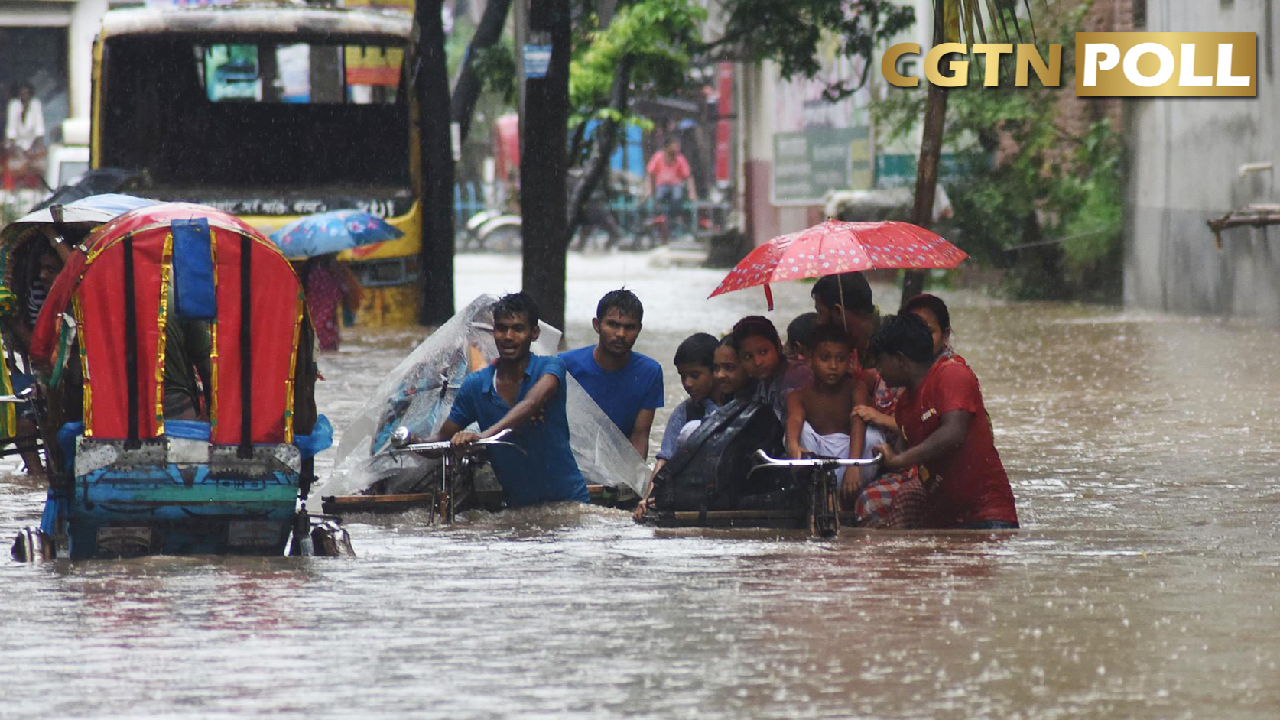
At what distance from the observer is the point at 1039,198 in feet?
87.1

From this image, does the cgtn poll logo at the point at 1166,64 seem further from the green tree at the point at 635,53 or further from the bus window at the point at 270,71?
the bus window at the point at 270,71

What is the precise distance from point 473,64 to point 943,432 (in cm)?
1649

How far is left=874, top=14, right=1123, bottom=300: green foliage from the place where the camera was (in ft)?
85.7

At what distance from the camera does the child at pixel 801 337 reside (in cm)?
927

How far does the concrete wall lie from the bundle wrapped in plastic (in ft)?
42.5

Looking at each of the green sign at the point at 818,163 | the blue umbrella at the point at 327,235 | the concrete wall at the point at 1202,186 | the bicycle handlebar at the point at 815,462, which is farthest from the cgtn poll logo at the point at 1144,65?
the bicycle handlebar at the point at 815,462

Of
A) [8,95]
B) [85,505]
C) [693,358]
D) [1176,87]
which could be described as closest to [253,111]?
[1176,87]

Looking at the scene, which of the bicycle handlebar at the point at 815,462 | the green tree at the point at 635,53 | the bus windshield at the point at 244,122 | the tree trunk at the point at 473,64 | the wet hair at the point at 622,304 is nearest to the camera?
the bicycle handlebar at the point at 815,462

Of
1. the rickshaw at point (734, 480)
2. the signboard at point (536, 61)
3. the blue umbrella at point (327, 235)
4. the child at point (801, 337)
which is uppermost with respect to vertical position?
the signboard at point (536, 61)

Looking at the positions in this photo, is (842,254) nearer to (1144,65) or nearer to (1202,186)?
(1202,186)

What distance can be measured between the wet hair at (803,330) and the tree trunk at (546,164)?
359 inches

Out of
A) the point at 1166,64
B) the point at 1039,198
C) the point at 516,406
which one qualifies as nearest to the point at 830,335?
the point at 516,406

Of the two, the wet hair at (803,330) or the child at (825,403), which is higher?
the wet hair at (803,330)

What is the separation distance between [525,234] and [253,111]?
4632mm
